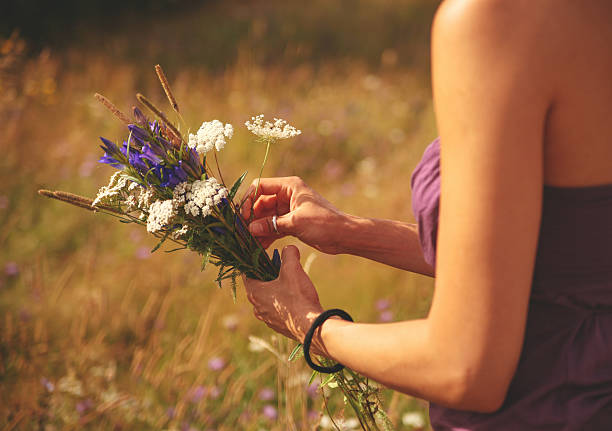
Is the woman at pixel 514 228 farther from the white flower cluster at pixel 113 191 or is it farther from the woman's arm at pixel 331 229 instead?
the white flower cluster at pixel 113 191

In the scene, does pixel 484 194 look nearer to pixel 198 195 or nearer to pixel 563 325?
pixel 563 325

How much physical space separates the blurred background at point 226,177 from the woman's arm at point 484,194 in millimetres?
691

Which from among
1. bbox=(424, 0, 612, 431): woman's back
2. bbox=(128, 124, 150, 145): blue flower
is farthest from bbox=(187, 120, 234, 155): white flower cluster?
bbox=(424, 0, 612, 431): woman's back

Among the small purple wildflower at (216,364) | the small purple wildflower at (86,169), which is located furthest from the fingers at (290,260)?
the small purple wildflower at (86,169)

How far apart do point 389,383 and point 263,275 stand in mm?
612

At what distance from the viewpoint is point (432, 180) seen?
1014mm

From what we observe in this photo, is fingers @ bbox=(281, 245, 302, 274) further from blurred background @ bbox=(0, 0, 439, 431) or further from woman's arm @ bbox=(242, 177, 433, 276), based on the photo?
blurred background @ bbox=(0, 0, 439, 431)

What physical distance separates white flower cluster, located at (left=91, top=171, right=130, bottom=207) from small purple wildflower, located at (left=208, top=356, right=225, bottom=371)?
4.95 ft

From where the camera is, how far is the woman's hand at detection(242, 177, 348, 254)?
1.51 m

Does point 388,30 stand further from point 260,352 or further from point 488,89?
point 488,89

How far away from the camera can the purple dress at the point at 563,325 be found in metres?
0.93

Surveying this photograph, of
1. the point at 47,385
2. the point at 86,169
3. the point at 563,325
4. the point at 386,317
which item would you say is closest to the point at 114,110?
the point at 563,325

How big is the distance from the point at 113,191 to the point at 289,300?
49cm

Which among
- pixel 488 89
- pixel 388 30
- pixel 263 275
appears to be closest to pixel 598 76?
pixel 488 89
